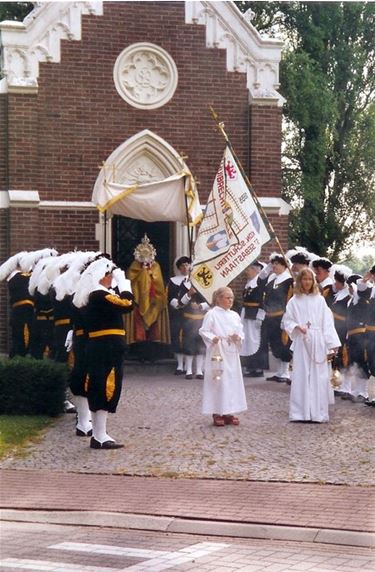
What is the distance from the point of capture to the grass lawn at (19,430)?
12.5 metres

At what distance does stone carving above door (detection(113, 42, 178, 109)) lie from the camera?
2055 cm

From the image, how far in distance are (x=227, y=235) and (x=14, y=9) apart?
13.4 m

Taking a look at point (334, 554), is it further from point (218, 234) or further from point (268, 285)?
point (268, 285)

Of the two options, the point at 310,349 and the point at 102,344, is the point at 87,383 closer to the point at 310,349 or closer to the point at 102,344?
the point at 102,344

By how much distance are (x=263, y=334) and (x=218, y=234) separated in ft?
8.64

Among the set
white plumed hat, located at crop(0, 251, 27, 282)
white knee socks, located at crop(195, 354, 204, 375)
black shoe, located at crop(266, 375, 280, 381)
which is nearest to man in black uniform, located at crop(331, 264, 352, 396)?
black shoe, located at crop(266, 375, 280, 381)

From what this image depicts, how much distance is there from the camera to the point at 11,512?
961 cm

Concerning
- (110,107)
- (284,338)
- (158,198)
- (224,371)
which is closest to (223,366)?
(224,371)

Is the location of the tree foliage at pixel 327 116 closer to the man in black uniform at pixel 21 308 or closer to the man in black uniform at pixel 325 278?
the man in black uniform at pixel 325 278

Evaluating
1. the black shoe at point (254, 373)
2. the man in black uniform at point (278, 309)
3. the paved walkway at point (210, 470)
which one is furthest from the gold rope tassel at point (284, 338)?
the paved walkway at point (210, 470)

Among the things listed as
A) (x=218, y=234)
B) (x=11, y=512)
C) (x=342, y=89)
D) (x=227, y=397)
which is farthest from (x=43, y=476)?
(x=342, y=89)

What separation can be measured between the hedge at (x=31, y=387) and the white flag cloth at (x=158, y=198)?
566 cm

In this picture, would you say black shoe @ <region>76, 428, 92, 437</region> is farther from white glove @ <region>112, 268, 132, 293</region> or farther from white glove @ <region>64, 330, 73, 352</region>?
white glove @ <region>112, 268, 132, 293</region>

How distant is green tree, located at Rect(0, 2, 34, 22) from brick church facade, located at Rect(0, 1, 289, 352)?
24.2 feet
